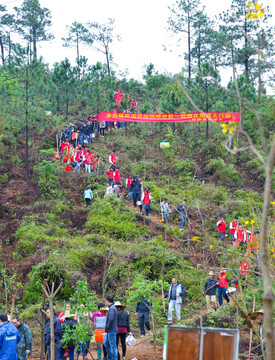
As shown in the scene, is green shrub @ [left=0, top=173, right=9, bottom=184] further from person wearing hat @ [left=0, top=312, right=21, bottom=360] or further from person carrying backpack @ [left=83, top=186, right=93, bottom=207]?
person wearing hat @ [left=0, top=312, right=21, bottom=360]

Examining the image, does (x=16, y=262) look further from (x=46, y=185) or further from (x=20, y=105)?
(x=20, y=105)

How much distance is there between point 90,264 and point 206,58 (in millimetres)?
29160

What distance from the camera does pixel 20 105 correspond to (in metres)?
22.5

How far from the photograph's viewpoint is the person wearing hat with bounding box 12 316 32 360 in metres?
7.90

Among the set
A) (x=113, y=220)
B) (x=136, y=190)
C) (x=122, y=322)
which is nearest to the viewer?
(x=122, y=322)

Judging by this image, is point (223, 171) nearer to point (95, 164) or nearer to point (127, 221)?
point (95, 164)

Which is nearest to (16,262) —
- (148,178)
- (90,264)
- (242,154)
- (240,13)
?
(90,264)

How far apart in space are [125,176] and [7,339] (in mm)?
19135

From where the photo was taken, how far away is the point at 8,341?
7219 mm

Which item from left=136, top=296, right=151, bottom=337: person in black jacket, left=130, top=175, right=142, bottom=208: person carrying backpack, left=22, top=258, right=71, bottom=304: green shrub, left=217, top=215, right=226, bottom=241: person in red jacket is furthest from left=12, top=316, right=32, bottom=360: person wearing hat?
left=130, top=175, right=142, bottom=208: person carrying backpack

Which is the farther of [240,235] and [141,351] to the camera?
[240,235]

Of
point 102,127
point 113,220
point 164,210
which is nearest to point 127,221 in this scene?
point 113,220

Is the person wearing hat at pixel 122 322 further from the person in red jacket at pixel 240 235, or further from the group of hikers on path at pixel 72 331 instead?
the person in red jacket at pixel 240 235

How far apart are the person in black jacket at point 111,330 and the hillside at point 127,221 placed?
156cm
